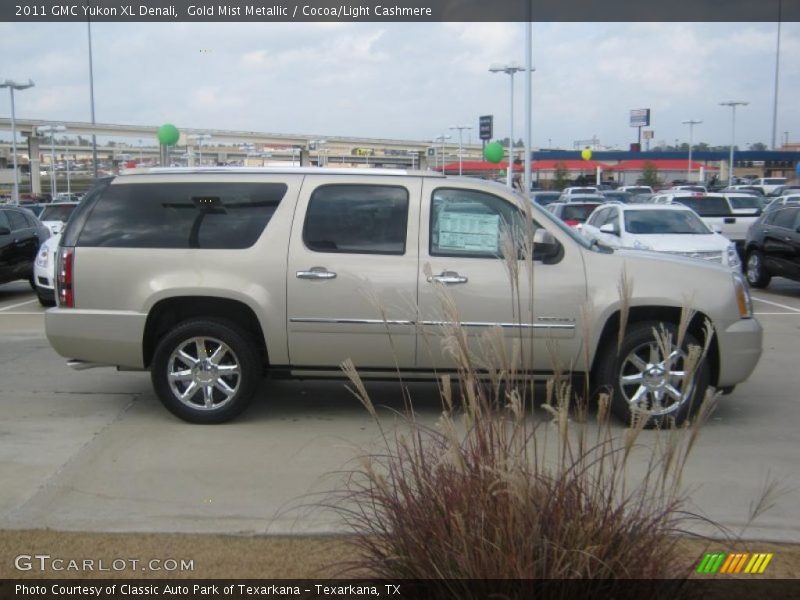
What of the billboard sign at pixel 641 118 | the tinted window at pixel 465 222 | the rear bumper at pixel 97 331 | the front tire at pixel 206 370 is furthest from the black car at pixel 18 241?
the billboard sign at pixel 641 118

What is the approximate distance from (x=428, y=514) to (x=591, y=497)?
62 cm

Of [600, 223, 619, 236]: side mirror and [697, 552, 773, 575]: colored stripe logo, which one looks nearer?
[697, 552, 773, 575]: colored stripe logo

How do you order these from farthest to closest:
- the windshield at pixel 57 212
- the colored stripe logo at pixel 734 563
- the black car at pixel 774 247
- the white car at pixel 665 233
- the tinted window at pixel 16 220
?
1. the windshield at pixel 57 212
2. the tinted window at pixel 16 220
3. the black car at pixel 774 247
4. the white car at pixel 665 233
5. the colored stripe logo at pixel 734 563

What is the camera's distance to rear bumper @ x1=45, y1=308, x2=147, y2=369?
21.3 ft

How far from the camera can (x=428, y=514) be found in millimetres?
3320

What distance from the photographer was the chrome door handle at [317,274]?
21.0 ft

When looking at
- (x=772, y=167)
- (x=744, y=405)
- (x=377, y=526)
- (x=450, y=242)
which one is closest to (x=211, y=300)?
(x=450, y=242)

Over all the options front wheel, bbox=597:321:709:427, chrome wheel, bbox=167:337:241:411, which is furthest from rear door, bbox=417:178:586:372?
chrome wheel, bbox=167:337:241:411

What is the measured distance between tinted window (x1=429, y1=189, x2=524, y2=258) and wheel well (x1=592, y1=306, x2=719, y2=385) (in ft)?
3.39

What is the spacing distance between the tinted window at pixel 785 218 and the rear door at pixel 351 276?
10.8 meters

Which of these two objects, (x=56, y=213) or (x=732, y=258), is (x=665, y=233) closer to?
(x=732, y=258)

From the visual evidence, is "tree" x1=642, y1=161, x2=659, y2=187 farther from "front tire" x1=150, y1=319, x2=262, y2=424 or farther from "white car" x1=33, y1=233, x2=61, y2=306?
"front tire" x1=150, y1=319, x2=262, y2=424

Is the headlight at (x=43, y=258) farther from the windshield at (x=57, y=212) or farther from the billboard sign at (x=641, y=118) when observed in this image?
the billboard sign at (x=641, y=118)

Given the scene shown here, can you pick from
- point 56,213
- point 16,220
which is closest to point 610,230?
point 16,220
